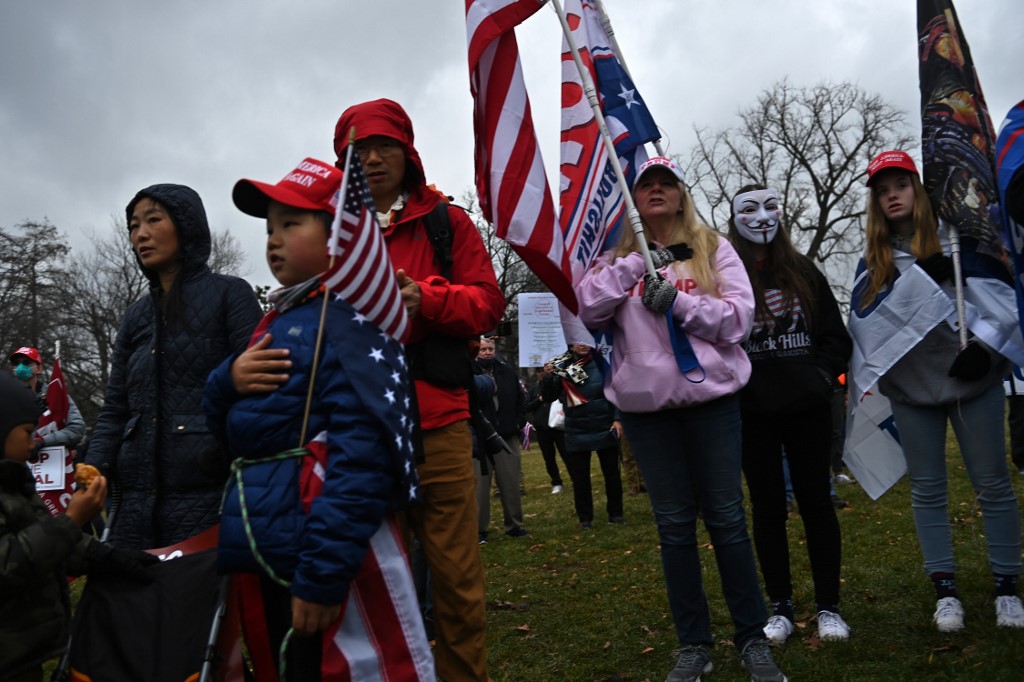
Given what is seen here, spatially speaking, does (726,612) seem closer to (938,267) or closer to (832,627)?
(832,627)

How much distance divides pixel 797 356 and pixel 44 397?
22.4ft

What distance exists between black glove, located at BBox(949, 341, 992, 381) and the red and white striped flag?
180 centimetres

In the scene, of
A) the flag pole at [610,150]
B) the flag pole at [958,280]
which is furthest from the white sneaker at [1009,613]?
the flag pole at [610,150]

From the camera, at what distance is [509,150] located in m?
3.78

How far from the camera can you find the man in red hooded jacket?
3.06 metres

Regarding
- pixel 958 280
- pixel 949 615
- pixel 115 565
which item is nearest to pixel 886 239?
pixel 958 280

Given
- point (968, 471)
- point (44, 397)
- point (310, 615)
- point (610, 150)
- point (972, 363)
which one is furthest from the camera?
point (44, 397)

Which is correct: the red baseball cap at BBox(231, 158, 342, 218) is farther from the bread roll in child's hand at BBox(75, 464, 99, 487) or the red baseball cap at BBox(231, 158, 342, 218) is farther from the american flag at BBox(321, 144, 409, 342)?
the bread roll in child's hand at BBox(75, 464, 99, 487)

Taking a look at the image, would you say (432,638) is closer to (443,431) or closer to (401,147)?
(443,431)

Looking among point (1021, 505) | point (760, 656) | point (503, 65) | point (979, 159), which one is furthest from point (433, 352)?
point (1021, 505)

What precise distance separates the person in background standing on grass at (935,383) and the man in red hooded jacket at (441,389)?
2.21m

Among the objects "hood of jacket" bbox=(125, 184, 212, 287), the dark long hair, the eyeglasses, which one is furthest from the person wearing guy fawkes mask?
the eyeglasses

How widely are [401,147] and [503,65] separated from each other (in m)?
0.83

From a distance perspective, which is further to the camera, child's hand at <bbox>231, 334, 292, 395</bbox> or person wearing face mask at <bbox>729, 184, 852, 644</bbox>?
person wearing face mask at <bbox>729, 184, 852, 644</bbox>
